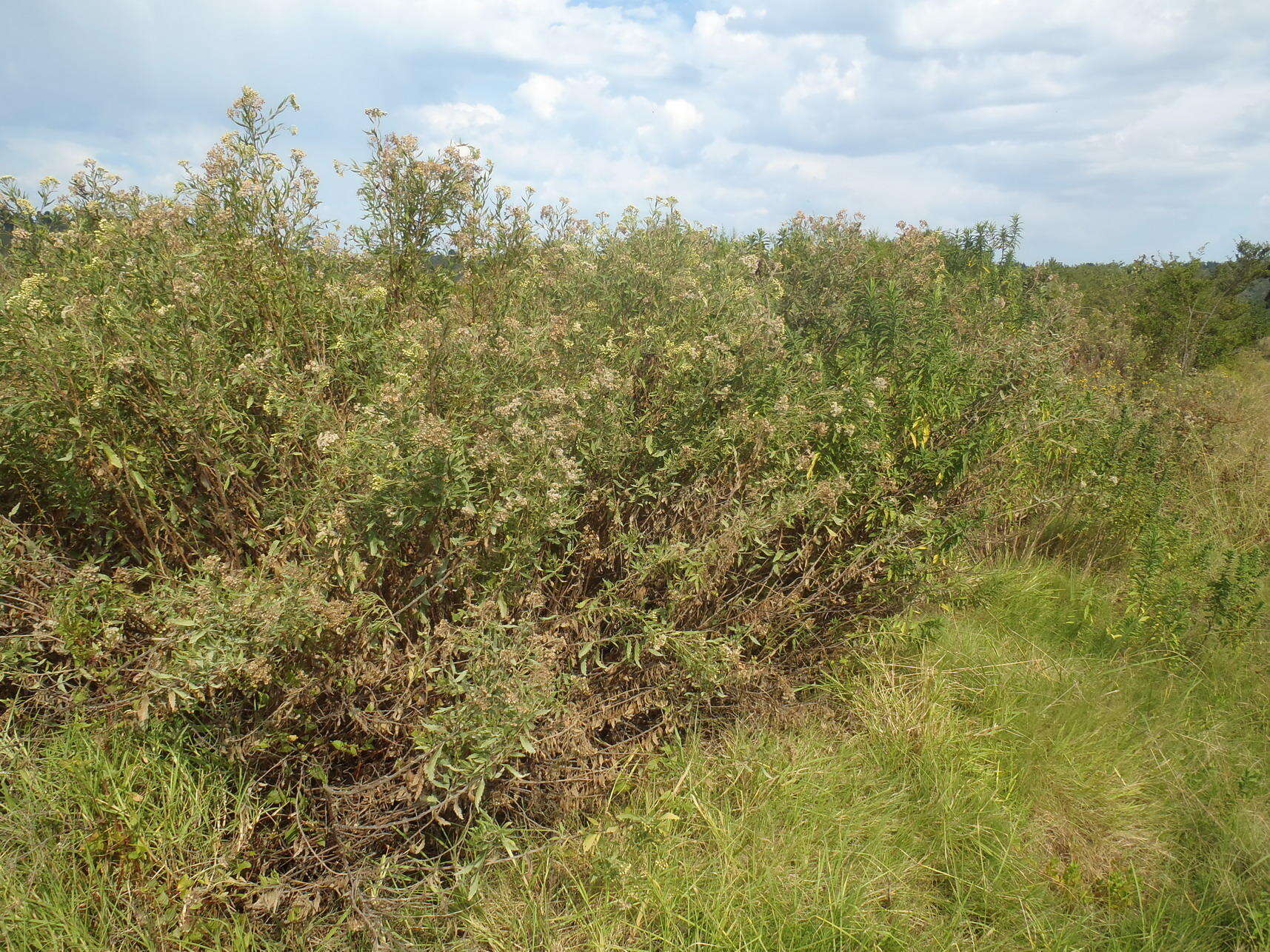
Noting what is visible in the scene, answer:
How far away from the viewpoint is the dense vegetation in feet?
7.77

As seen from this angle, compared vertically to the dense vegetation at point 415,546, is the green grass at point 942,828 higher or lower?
lower

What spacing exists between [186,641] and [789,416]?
2.20m

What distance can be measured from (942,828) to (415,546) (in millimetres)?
2132

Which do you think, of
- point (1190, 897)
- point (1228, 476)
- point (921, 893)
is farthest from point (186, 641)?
point (1228, 476)

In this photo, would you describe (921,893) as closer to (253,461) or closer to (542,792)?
(542,792)

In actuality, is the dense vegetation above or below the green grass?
above

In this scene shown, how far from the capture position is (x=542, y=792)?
9.05 feet

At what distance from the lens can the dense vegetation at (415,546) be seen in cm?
237

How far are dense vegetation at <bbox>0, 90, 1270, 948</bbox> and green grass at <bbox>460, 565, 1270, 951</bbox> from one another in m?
0.04

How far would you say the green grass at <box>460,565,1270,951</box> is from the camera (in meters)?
2.45

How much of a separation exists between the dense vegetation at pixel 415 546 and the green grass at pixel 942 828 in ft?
0.13

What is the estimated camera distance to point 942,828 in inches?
112

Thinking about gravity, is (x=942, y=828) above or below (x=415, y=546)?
below

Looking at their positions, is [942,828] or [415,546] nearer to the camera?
[415,546]
